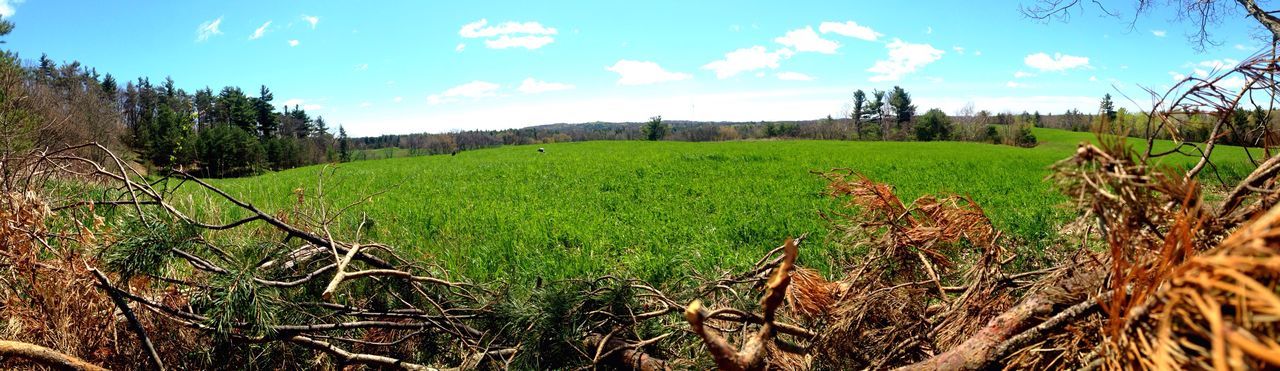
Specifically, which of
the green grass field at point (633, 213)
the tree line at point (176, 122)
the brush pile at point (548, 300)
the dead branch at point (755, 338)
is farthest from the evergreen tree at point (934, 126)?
the dead branch at point (755, 338)

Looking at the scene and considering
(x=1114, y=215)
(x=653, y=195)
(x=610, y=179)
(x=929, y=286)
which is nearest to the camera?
(x=1114, y=215)

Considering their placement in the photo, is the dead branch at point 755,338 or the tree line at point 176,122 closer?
the dead branch at point 755,338

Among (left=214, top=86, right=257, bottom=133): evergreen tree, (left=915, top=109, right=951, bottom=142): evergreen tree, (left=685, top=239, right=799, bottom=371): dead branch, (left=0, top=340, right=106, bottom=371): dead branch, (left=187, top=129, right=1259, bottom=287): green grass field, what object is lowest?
(left=187, top=129, right=1259, bottom=287): green grass field

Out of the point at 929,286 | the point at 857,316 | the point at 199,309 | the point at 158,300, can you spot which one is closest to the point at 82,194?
the point at 158,300

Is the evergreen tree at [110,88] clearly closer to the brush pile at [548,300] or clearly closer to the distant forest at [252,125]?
the distant forest at [252,125]

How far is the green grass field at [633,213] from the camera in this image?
621cm

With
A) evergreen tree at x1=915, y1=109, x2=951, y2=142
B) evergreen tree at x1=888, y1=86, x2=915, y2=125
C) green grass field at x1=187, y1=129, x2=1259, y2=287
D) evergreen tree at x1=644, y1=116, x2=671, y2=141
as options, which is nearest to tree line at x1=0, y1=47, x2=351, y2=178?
green grass field at x1=187, y1=129, x2=1259, y2=287

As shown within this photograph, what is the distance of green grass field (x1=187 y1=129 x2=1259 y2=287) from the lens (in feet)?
20.4

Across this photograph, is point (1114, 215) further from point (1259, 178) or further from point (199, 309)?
point (199, 309)

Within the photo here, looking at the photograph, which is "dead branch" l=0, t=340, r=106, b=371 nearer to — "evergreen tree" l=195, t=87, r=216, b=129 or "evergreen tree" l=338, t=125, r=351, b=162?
"evergreen tree" l=338, t=125, r=351, b=162

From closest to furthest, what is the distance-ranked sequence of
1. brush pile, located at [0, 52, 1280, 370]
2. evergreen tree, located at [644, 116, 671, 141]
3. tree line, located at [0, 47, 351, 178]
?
1. brush pile, located at [0, 52, 1280, 370]
2. tree line, located at [0, 47, 351, 178]
3. evergreen tree, located at [644, 116, 671, 141]

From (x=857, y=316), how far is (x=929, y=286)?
15.7 inches

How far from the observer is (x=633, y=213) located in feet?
37.6

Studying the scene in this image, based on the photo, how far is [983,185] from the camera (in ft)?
56.7
